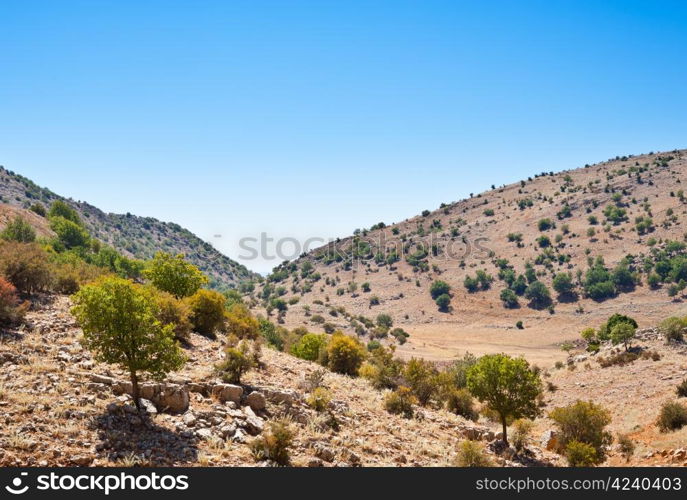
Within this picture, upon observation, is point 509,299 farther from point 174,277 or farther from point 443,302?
point 174,277

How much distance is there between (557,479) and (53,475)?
501 inches

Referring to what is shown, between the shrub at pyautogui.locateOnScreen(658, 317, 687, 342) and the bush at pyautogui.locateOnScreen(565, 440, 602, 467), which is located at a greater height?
the shrub at pyautogui.locateOnScreen(658, 317, 687, 342)

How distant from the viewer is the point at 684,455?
2017cm

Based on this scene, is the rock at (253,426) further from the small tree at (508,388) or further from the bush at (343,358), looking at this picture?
the bush at (343,358)

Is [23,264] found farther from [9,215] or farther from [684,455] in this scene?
[9,215]

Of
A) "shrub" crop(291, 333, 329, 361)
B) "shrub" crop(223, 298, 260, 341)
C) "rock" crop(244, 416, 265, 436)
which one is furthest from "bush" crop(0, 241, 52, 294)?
"shrub" crop(291, 333, 329, 361)

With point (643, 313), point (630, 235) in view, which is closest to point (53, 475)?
point (643, 313)

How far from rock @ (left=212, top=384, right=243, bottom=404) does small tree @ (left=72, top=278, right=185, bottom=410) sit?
3092mm

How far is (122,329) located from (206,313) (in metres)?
13.1

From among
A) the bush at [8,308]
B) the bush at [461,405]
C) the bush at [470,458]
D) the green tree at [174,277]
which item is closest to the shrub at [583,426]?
the bush at [461,405]

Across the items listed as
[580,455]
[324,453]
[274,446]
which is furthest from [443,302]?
[274,446]

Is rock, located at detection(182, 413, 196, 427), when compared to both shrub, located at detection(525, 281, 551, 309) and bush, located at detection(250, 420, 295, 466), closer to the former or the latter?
bush, located at detection(250, 420, 295, 466)

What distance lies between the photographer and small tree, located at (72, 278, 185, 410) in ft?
44.2

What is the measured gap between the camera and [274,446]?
1344cm
